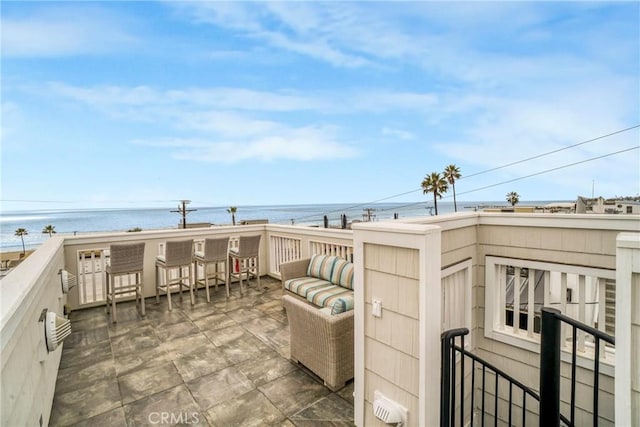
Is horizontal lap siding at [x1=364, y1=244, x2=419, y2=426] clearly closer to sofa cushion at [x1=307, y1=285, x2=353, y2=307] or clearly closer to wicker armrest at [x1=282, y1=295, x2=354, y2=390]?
wicker armrest at [x1=282, y1=295, x2=354, y2=390]

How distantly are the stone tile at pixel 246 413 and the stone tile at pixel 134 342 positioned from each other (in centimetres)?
153

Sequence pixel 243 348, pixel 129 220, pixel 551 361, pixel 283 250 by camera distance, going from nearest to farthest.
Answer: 1. pixel 551 361
2. pixel 243 348
3. pixel 283 250
4. pixel 129 220

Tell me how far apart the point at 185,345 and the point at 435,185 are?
23201 millimetres

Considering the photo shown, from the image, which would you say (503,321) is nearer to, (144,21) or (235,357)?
(235,357)

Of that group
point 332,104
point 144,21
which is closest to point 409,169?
point 332,104

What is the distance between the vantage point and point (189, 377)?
2.71 meters

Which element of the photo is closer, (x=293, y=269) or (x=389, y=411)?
(x=389, y=411)

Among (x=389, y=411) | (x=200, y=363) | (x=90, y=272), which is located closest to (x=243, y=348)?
(x=200, y=363)

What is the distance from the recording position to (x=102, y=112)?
13703mm

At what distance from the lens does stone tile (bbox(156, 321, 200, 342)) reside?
3580 millimetres

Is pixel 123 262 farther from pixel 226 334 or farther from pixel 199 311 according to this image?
pixel 226 334

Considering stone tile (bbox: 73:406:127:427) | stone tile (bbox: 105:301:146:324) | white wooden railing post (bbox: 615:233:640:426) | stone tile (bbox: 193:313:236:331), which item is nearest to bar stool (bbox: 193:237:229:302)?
stone tile (bbox: 193:313:236:331)

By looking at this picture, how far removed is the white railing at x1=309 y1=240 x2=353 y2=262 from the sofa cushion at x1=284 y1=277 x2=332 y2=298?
571 mm

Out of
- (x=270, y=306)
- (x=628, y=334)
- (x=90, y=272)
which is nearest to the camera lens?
(x=628, y=334)
